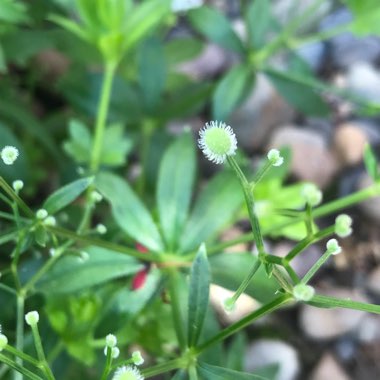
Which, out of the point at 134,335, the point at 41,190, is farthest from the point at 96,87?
the point at 134,335

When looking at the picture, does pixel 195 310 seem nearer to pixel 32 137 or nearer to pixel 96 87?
pixel 96 87

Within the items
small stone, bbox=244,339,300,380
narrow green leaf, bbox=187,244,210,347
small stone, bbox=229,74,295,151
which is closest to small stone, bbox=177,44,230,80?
small stone, bbox=229,74,295,151

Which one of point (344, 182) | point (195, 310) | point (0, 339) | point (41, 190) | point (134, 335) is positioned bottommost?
point (0, 339)

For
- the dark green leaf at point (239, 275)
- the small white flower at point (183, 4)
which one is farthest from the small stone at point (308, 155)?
the dark green leaf at point (239, 275)

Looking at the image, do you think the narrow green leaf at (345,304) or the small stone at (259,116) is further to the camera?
the small stone at (259,116)

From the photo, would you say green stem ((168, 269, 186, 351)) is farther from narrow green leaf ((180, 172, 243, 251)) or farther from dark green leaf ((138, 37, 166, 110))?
dark green leaf ((138, 37, 166, 110))

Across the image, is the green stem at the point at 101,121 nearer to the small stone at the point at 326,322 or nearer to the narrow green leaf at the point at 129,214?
the narrow green leaf at the point at 129,214
